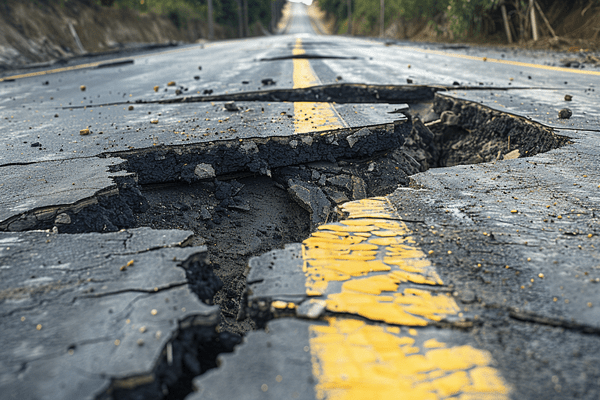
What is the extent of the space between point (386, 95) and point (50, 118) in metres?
3.47

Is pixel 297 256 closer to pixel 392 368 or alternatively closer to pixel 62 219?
pixel 392 368

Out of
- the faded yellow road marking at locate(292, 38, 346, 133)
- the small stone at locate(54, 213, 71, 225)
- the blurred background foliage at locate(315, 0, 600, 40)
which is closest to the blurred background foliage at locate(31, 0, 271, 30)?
the faded yellow road marking at locate(292, 38, 346, 133)

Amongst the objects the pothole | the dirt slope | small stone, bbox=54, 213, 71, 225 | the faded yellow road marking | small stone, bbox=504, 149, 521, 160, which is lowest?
the pothole

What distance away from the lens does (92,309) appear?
1.20 metres

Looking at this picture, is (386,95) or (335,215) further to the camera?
(386,95)

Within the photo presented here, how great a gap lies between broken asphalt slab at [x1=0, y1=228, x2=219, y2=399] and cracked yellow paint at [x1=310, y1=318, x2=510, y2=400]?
382mm

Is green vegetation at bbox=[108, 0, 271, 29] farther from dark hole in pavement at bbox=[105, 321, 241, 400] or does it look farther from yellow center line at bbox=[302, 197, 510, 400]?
dark hole in pavement at bbox=[105, 321, 241, 400]

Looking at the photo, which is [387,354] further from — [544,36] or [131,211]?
[544,36]

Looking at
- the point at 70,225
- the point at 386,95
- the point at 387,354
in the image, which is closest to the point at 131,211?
the point at 70,225

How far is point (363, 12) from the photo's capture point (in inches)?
1355

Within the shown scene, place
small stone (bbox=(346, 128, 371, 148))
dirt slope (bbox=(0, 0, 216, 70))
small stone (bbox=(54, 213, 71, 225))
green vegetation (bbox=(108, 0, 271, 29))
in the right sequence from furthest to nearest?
green vegetation (bbox=(108, 0, 271, 29)), dirt slope (bbox=(0, 0, 216, 70)), small stone (bbox=(346, 128, 371, 148)), small stone (bbox=(54, 213, 71, 225))

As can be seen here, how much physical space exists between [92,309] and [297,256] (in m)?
0.72

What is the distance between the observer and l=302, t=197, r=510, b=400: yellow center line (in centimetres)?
94

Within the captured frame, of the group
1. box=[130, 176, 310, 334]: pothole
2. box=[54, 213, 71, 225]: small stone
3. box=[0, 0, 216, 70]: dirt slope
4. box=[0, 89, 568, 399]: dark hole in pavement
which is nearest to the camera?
box=[54, 213, 71, 225]: small stone
